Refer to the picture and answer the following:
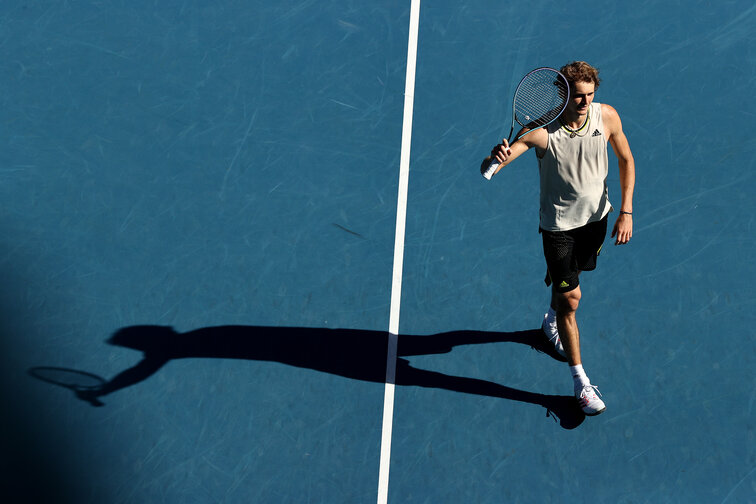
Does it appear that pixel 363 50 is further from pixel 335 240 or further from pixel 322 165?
pixel 335 240

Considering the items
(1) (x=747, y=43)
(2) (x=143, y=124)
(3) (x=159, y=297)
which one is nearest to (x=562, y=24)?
(1) (x=747, y=43)

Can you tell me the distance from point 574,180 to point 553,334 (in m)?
1.48

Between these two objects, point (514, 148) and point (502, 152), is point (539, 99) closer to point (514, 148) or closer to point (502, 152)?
point (514, 148)

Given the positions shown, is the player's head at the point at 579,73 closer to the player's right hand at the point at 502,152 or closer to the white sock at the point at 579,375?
the player's right hand at the point at 502,152

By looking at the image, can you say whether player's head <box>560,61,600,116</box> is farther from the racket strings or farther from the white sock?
the white sock

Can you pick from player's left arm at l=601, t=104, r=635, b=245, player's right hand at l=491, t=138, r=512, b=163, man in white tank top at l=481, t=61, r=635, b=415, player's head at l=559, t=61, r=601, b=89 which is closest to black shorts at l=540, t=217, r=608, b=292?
man in white tank top at l=481, t=61, r=635, b=415

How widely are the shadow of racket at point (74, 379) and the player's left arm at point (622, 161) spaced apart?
3958 mm

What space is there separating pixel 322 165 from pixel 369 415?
7.40ft

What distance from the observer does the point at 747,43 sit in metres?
6.72

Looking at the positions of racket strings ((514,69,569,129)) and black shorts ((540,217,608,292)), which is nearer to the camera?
racket strings ((514,69,569,129))

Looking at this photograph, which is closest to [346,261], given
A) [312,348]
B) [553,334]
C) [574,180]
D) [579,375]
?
[312,348]

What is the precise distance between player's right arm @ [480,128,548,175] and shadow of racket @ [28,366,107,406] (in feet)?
11.1

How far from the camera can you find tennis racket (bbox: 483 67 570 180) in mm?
4457

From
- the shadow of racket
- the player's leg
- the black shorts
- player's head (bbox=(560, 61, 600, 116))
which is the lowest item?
the shadow of racket
